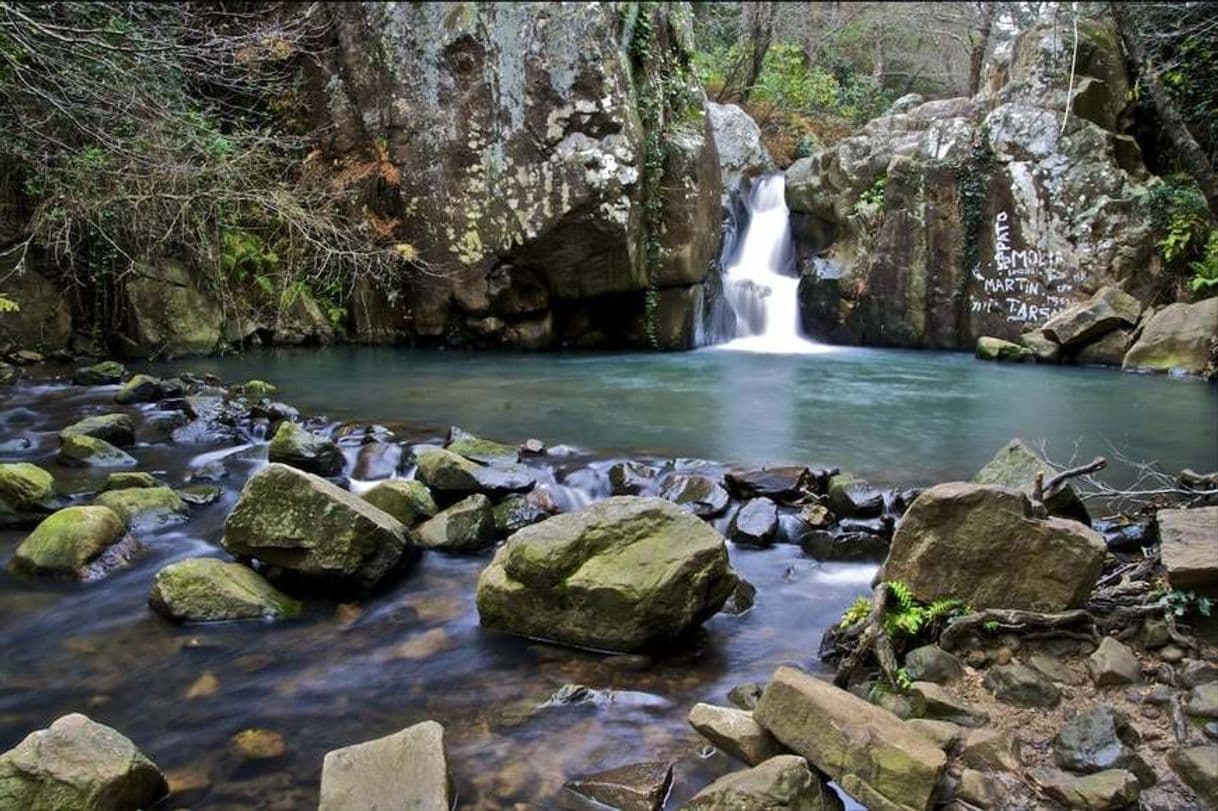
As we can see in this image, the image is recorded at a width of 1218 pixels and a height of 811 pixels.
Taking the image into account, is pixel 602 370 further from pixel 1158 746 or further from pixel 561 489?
pixel 1158 746

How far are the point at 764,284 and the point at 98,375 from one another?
12.4 m

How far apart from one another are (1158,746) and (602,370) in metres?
10.5

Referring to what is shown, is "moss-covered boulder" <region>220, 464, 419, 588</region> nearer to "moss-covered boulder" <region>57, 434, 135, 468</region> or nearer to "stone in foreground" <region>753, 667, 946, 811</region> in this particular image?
"stone in foreground" <region>753, 667, 946, 811</region>

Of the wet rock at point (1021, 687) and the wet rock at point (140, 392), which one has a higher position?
the wet rock at point (140, 392)

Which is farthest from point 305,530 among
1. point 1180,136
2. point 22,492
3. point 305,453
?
point 1180,136

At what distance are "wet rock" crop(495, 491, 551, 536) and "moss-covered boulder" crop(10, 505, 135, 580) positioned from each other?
7.27ft

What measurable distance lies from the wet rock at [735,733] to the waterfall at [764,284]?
13213 mm

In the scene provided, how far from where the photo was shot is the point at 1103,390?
1135cm

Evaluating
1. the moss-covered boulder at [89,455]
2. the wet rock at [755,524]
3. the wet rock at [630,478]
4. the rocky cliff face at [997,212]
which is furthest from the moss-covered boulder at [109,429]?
the rocky cliff face at [997,212]

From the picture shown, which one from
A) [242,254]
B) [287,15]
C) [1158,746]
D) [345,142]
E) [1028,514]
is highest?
[287,15]

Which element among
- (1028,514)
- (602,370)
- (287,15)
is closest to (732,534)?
(1028,514)

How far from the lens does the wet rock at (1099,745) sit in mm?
2775

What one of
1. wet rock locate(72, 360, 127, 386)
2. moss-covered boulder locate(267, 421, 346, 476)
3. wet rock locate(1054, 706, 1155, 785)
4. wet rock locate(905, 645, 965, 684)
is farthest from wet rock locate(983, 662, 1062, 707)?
wet rock locate(72, 360, 127, 386)

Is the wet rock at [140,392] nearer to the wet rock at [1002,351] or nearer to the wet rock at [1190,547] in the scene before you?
the wet rock at [1190,547]
